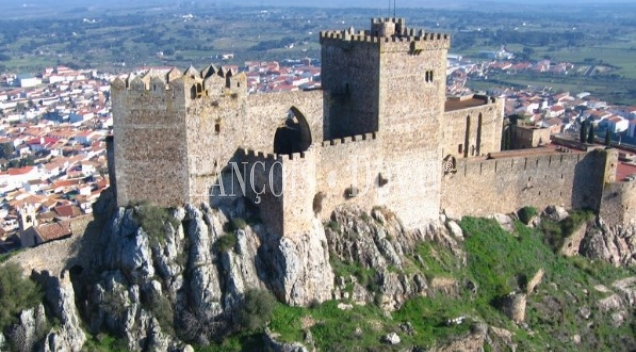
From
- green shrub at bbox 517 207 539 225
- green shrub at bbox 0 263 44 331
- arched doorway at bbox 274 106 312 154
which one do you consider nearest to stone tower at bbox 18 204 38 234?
green shrub at bbox 0 263 44 331

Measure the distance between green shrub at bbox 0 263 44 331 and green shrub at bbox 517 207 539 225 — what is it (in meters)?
26.1

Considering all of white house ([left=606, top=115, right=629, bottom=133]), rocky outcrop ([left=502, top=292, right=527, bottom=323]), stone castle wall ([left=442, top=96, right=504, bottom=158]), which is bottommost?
white house ([left=606, top=115, right=629, bottom=133])

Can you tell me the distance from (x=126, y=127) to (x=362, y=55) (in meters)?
11.8

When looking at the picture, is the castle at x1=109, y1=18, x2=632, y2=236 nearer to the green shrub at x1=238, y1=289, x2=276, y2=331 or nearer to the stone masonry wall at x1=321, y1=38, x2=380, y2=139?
the stone masonry wall at x1=321, y1=38, x2=380, y2=139

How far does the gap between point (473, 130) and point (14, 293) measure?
26.7 m

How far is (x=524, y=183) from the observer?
4447 cm

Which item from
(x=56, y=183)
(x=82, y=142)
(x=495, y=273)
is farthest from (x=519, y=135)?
(x=82, y=142)

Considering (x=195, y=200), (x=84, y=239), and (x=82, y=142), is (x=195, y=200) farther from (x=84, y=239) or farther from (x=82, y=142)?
(x=82, y=142)

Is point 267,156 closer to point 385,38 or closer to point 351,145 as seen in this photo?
point 351,145

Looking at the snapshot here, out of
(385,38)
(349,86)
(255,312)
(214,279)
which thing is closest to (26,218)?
(214,279)

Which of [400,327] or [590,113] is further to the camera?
[590,113]

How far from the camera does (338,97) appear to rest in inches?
1534

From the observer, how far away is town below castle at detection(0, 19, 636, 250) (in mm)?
33094

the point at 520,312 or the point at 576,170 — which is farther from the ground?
→ the point at 576,170
